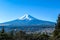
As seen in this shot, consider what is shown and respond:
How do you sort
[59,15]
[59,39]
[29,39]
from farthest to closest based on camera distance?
[29,39], [59,15], [59,39]

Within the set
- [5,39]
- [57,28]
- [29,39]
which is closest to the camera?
[57,28]

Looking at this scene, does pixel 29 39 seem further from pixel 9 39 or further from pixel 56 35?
pixel 56 35

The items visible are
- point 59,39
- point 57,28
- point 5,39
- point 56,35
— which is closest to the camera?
point 59,39

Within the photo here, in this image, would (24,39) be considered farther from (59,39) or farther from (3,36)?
(59,39)

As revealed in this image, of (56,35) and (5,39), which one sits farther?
(5,39)

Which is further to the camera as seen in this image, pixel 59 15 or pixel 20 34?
pixel 20 34

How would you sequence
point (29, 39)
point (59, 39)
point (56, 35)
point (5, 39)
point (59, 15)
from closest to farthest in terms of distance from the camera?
point (59, 39) < point (56, 35) < point (59, 15) < point (5, 39) < point (29, 39)

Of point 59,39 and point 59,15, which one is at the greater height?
point 59,15

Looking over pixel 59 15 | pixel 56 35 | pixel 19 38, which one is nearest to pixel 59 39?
pixel 56 35

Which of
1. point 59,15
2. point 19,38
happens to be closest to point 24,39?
point 19,38
